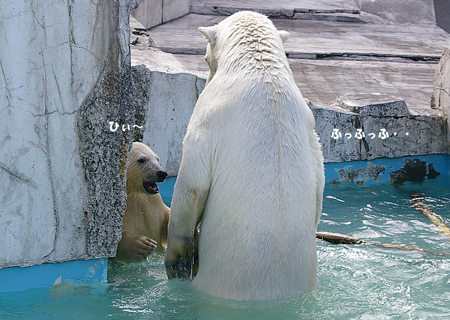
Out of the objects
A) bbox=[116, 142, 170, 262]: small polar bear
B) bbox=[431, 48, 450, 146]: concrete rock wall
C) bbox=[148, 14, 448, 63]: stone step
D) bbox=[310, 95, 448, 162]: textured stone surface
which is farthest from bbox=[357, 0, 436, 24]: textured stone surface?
bbox=[116, 142, 170, 262]: small polar bear

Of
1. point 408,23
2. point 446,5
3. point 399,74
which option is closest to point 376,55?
point 399,74

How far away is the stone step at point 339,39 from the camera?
10.4 m

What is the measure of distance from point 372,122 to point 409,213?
1421 millimetres

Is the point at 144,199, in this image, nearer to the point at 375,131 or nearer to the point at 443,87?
the point at 375,131

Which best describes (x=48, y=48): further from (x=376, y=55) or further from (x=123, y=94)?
(x=376, y=55)

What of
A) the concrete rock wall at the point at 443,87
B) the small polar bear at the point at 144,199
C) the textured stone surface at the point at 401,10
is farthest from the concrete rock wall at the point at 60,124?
the textured stone surface at the point at 401,10

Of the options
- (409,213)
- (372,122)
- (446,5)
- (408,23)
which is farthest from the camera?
(446,5)

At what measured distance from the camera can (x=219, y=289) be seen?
2.55 m

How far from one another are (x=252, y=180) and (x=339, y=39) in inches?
391

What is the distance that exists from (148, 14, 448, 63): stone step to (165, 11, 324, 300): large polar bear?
7.52m

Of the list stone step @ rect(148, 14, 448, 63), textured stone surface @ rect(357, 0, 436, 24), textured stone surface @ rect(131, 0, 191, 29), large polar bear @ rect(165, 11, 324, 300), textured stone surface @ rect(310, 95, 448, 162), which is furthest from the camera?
textured stone surface @ rect(357, 0, 436, 24)

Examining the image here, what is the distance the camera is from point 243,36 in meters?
2.70

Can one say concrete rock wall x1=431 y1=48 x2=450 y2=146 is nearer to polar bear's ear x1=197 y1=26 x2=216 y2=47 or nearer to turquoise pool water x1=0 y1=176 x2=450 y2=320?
turquoise pool water x1=0 y1=176 x2=450 y2=320

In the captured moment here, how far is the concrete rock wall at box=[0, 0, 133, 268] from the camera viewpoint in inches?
99.8
